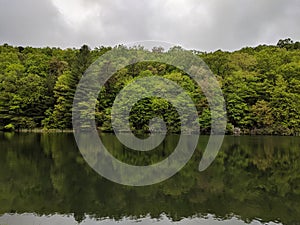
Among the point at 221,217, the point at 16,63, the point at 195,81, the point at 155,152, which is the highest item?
the point at 16,63

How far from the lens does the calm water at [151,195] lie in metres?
8.18

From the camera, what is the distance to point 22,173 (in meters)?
12.5

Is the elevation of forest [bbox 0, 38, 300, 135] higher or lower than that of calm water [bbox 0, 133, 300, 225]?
higher

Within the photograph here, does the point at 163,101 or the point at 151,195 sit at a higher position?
the point at 163,101

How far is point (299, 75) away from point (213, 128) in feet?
33.6

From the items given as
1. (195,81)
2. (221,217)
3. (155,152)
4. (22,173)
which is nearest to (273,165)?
(155,152)

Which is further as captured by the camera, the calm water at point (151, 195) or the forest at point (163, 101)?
the forest at point (163, 101)

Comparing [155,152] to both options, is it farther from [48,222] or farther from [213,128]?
[213,128]

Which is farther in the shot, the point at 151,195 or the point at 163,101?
the point at 163,101

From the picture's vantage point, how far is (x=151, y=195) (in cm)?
1013

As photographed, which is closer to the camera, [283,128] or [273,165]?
[273,165]

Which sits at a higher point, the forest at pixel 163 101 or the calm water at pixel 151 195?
the forest at pixel 163 101

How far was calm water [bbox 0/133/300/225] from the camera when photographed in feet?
26.8

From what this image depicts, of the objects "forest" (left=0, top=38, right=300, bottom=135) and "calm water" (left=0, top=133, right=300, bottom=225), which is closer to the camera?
"calm water" (left=0, top=133, right=300, bottom=225)
